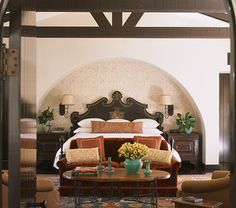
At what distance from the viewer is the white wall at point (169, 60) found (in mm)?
8328

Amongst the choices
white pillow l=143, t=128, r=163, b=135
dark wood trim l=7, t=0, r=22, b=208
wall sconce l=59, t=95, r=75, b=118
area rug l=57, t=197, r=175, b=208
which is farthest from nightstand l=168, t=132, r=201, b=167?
dark wood trim l=7, t=0, r=22, b=208

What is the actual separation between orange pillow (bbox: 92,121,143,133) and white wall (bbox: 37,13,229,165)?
1205 millimetres

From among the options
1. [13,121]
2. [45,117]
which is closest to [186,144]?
[45,117]

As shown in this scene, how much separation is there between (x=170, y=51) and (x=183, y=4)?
3.80 metres

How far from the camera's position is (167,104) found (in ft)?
28.0

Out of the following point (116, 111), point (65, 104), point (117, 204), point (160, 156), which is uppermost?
point (65, 104)

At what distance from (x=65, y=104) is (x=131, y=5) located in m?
4.20

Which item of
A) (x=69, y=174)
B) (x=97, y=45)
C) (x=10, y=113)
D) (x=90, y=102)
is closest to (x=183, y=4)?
(x=69, y=174)

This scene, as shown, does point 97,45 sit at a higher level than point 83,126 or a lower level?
higher

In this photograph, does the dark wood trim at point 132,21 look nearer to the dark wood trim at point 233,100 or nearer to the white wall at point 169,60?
the white wall at point 169,60

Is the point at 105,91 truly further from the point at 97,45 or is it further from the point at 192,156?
the point at 192,156

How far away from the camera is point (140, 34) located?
6.82 metres

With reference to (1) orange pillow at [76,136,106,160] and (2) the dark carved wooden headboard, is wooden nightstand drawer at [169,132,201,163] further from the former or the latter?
(1) orange pillow at [76,136,106,160]

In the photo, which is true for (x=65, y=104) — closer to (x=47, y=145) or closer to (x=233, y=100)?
(x=47, y=145)
